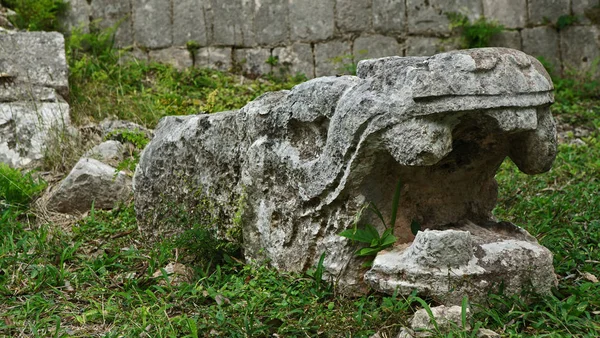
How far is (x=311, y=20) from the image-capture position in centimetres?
866

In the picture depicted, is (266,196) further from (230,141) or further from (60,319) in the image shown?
(60,319)

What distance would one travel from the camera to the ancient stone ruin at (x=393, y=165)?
313cm

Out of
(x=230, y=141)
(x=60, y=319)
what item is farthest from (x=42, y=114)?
(x=60, y=319)

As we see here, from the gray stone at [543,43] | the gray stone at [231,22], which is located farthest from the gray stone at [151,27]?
the gray stone at [543,43]

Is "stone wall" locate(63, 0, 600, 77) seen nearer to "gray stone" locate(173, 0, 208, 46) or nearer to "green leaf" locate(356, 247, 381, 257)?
"gray stone" locate(173, 0, 208, 46)

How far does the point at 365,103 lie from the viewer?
10.7ft

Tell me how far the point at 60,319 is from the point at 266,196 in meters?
1.10

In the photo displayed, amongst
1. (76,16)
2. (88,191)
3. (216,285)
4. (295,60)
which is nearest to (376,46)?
(295,60)

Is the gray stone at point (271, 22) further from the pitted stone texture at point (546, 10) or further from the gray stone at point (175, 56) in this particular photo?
the pitted stone texture at point (546, 10)

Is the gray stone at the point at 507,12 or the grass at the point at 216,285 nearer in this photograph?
the grass at the point at 216,285

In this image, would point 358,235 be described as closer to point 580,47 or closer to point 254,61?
point 254,61

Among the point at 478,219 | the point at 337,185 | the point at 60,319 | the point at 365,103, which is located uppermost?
the point at 365,103

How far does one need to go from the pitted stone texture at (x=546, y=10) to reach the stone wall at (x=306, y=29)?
0.04 feet

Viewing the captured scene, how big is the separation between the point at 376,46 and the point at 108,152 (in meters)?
3.59
